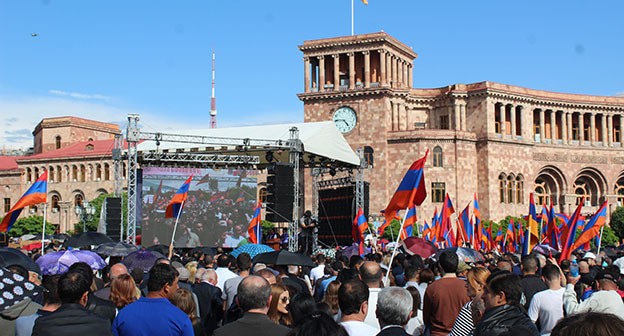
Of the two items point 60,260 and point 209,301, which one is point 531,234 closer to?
point 209,301

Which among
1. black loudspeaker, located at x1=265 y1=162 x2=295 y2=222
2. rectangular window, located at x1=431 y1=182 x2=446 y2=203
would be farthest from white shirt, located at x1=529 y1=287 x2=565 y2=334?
rectangular window, located at x1=431 y1=182 x2=446 y2=203

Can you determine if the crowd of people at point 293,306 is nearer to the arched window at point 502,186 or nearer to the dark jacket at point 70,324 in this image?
the dark jacket at point 70,324

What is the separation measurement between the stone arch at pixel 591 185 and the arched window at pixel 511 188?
5898 millimetres

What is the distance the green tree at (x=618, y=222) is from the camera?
55469mm

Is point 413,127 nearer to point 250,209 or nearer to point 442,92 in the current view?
point 442,92

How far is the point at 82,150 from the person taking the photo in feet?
257

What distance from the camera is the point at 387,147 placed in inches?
2109

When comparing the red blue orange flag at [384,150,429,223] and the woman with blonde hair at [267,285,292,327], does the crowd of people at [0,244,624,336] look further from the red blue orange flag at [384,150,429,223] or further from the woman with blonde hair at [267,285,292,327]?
the red blue orange flag at [384,150,429,223]

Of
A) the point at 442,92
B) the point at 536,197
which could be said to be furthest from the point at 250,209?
the point at 536,197

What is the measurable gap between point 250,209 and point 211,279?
2426cm

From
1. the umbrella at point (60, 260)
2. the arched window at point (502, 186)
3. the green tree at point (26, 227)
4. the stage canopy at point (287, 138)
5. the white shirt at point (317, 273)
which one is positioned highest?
the stage canopy at point (287, 138)

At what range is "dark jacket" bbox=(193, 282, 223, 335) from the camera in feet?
29.7

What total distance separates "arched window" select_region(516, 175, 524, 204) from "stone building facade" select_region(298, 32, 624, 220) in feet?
0.24

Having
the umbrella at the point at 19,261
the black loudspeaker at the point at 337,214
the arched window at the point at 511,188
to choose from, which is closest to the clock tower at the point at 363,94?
the arched window at the point at 511,188
